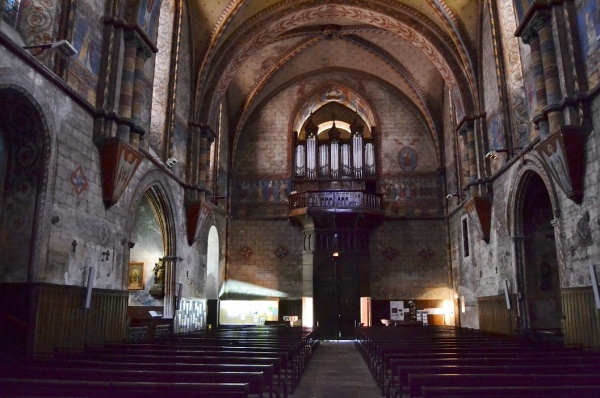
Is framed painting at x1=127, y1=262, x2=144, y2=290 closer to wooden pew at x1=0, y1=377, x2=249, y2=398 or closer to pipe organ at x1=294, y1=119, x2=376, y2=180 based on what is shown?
pipe organ at x1=294, y1=119, x2=376, y2=180

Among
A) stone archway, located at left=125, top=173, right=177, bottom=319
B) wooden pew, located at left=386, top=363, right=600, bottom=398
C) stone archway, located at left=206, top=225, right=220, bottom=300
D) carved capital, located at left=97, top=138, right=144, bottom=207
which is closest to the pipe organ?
stone archway, located at left=206, top=225, right=220, bottom=300

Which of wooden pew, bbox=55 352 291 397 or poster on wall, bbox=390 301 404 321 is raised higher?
poster on wall, bbox=390 301 404 321

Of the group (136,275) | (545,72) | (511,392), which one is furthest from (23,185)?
(545,72)

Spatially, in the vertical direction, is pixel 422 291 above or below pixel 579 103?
below

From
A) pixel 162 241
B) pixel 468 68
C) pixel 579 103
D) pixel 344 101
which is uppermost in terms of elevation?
pixel 344 101

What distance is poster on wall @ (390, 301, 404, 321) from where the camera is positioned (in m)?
24.5

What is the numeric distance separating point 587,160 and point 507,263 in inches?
225

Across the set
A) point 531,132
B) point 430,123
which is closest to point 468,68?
point 531,132

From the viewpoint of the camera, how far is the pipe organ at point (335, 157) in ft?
86.9

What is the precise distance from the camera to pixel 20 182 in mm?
10398

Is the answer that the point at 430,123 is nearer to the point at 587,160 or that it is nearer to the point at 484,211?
the point at 484,211

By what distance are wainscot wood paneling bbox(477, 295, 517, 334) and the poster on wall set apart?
20.7ft

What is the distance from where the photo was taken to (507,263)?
15727mm

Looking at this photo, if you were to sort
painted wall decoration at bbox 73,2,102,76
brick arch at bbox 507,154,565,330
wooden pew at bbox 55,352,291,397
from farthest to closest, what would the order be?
brick arch at bbox 507,154,565,330, painted wall decoration at bbox 73,2,102,76, wooden pew at bbox 55,352,291,397
